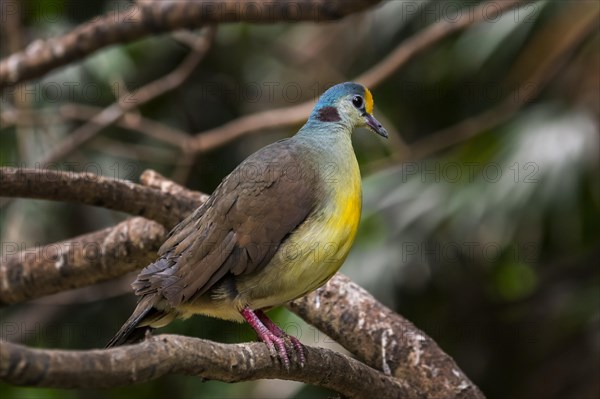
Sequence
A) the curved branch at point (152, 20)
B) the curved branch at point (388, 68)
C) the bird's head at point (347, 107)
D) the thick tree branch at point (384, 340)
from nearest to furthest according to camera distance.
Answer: the thick tree branch at point (384, 340)
the bird's head at point (347, 107)
the curved branch at point (152, 20)
the curved branch at point (388, 68)

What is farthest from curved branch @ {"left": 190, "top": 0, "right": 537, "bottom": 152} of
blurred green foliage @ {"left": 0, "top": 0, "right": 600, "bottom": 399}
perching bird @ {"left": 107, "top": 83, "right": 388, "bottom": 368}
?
perching bird @ {"left": 107, "top": 83, "right": 388, "bottom": 368}

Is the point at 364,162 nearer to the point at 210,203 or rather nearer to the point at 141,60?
the point at 141,60

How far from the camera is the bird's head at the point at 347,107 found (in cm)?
390

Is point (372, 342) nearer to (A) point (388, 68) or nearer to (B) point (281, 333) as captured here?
(B) point (281, 333)

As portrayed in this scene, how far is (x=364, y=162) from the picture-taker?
763 cm

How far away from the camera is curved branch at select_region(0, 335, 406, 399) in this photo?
1.95 m

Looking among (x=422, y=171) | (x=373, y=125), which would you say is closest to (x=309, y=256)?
(x=373, y=125)

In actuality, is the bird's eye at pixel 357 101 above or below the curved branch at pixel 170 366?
above

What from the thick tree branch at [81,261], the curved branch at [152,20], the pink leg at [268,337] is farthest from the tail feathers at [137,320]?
the curved branch at [152,20]

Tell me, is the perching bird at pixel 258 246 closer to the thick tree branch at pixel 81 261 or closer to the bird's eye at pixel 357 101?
the bird's eye at pixel 357 101

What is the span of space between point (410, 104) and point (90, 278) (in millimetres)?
4267

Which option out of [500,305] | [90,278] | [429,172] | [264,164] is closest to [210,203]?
[264,164]

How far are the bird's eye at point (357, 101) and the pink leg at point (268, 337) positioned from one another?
3.71ft

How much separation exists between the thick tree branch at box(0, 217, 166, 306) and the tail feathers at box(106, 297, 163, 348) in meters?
0.88
